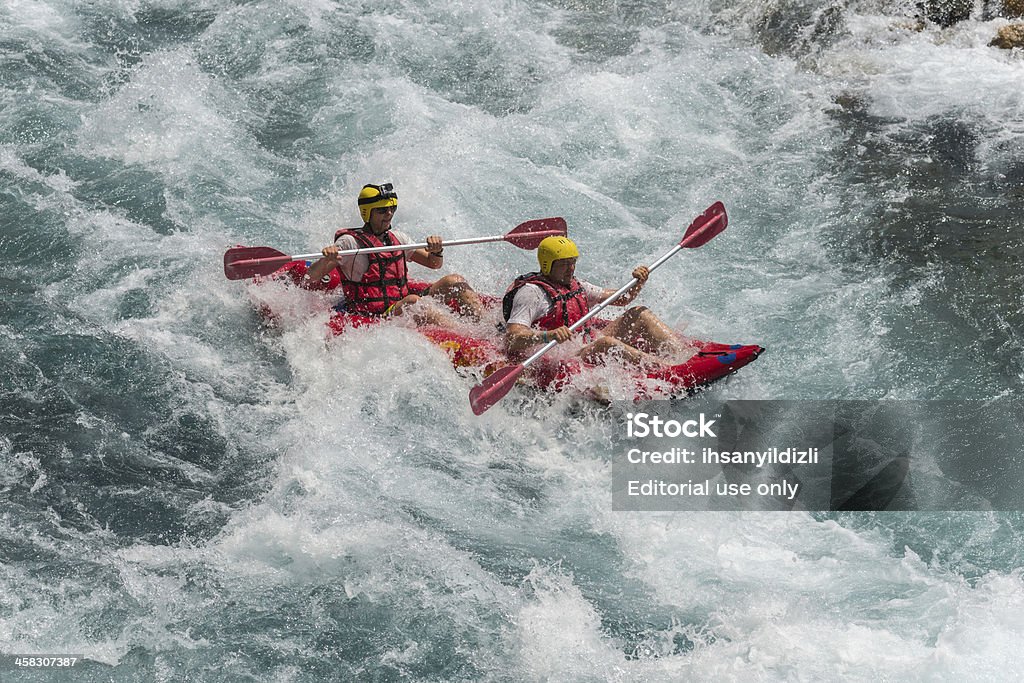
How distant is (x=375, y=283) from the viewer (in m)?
7.78

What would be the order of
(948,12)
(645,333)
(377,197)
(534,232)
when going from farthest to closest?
(948,12), (534,232), (377,197), (645,333)

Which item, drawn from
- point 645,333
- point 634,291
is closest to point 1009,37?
point 634,291

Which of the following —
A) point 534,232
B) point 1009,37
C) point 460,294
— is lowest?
point 460,294

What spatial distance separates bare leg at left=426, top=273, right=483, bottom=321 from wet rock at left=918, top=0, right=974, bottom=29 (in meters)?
6.97

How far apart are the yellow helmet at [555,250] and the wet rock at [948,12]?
6.85 metres

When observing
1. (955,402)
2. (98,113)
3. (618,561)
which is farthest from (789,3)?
(618,561)

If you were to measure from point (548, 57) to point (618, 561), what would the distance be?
7.37m

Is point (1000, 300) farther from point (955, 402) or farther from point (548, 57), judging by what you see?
point (548, 57)

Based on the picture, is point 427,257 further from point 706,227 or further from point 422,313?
point 706,227

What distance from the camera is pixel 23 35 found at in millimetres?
11883

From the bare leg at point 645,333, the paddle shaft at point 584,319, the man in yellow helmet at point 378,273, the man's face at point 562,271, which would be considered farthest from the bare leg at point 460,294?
the bare leg at point 645,333

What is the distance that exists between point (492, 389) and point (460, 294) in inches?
51.7

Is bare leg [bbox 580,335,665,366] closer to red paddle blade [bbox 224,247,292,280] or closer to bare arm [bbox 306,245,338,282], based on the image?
bare arm [bbox 306,245,338,282]

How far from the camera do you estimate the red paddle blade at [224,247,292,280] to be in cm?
778
